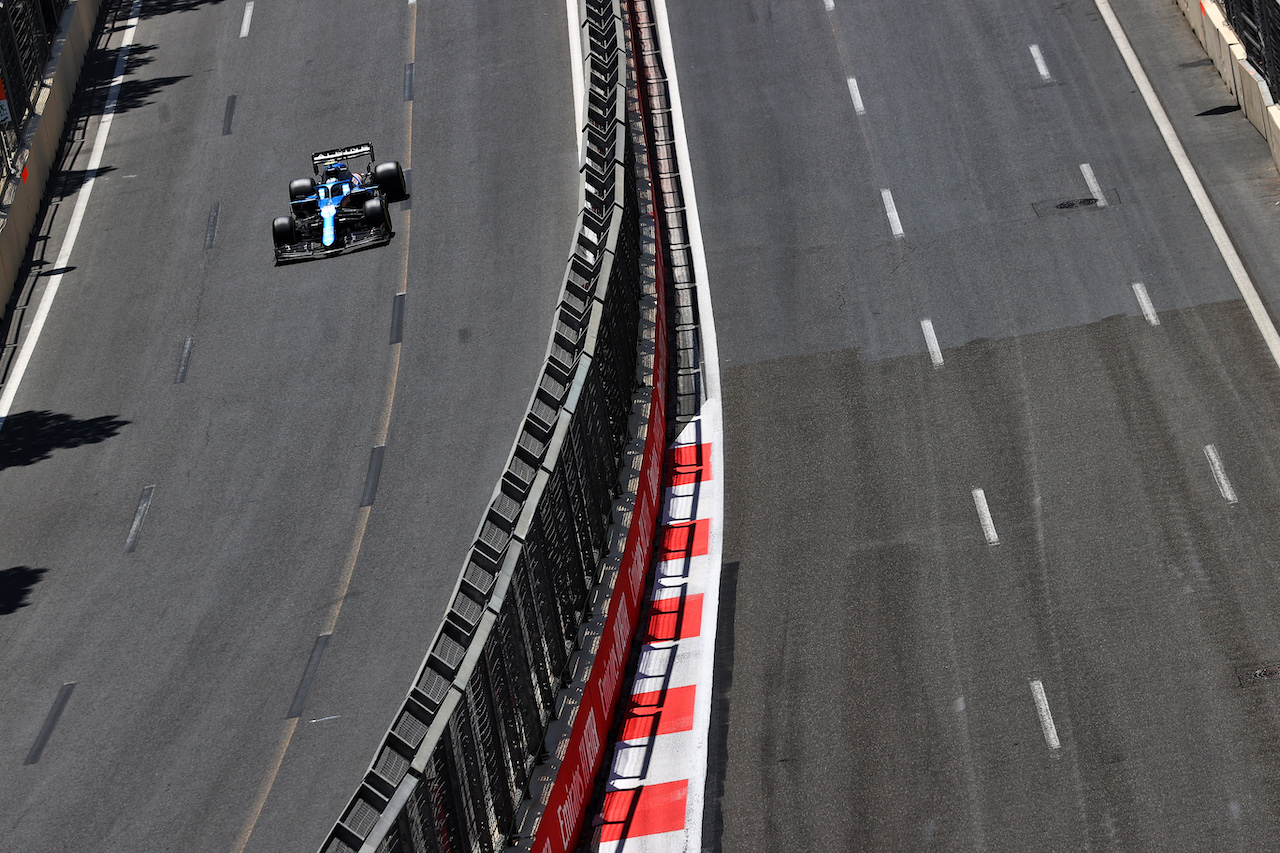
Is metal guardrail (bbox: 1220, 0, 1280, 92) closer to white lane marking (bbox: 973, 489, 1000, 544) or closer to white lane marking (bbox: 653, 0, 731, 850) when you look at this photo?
white lane marking (bbox: 653, 0, 731, 850)

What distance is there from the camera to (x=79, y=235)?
31.0m

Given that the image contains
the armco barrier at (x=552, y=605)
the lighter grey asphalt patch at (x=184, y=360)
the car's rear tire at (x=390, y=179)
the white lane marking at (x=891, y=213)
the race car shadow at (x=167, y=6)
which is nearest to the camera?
the armco barrier at (x=552, y=605)

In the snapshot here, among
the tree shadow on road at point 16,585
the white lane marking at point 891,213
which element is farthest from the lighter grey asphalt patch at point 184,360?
the white lane marking at point 891,213

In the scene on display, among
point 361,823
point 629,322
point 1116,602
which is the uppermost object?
point 361,823

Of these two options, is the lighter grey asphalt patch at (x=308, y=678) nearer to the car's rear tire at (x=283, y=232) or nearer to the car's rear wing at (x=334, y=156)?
the car's rear tire at (x=283, y=232)

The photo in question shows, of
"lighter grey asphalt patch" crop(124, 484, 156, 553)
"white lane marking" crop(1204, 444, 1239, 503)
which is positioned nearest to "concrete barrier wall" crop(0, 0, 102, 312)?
"lighter grey asphalt patch" crop(124, 484, 156, 553)

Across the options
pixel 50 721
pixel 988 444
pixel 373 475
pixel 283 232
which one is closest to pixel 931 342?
pixel 988 444

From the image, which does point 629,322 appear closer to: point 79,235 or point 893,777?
point 893,777

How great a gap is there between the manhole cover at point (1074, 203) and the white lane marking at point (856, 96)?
504cm

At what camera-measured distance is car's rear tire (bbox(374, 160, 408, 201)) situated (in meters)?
28.7

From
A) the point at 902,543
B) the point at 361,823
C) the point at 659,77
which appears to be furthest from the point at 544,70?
the point at 361,823

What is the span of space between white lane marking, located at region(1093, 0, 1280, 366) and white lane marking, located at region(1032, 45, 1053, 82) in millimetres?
1342

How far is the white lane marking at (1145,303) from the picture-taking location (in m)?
22.1

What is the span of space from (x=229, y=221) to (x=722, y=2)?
11346 mm
